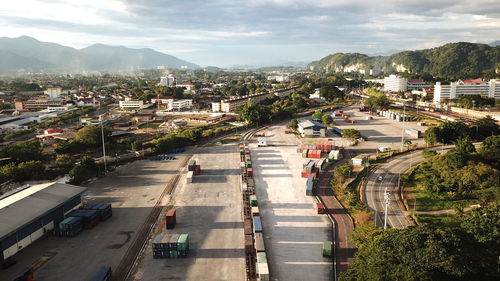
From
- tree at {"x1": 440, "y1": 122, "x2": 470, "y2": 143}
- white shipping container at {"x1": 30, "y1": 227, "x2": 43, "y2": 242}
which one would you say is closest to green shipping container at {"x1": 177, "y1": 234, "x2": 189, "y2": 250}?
white shipping container at {"x1": 30, "y1": 227, "x2": 43, "y2": 242}

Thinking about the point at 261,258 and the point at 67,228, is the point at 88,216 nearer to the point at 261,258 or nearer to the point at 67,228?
the point at 67,228

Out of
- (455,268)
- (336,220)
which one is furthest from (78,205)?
(455,268)

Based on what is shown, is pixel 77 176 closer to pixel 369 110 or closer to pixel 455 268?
pixel 455 268

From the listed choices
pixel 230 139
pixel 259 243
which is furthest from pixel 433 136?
pixel 259 243

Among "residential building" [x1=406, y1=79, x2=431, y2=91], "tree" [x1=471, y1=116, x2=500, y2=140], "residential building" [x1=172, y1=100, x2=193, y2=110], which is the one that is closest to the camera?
"tree" [x1=471, y1=116, x2=500, y2=140]

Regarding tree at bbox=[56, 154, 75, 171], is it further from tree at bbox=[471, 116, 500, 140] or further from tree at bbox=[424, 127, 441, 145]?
tree at bbox=[471, 116, 500, 140]

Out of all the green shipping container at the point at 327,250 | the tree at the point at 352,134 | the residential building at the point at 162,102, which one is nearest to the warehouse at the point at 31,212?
the green shipping container at the point at 327,250
